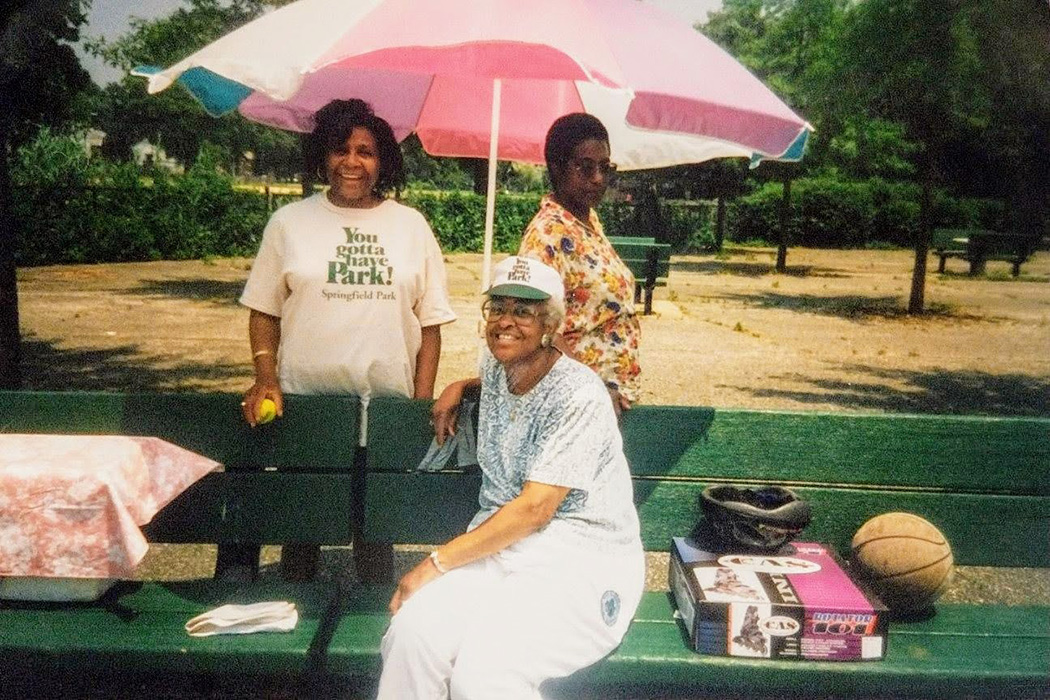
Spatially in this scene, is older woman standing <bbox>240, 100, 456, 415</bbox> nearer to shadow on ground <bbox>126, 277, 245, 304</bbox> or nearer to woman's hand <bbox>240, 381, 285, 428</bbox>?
woman's hand <bbox>240, 381, 285, 428</bbox>

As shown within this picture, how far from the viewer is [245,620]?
317cm

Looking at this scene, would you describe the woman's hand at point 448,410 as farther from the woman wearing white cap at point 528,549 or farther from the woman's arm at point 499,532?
the woman's arm at point 499,532

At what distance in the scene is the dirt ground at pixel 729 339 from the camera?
9266 mm

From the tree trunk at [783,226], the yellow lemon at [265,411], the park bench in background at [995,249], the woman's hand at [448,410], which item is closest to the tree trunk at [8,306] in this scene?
the yellow lemon at [265,411]

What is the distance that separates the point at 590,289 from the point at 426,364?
2.30 ft

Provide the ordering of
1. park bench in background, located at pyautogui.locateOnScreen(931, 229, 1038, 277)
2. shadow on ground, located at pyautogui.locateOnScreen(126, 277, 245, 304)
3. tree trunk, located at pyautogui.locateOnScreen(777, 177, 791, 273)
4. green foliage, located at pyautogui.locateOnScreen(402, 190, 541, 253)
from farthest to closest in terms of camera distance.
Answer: green foliage, located at pyautogui.locateOnScreen(402, 190, 541, 253) → tree trunk, located at pyautogui.locateOnScreen(777, 177, 791, 273) → park bench in background, located at pyautogui.locateOnScreen(931, 229, 1038, 277) → shadow on ground, located at pyautogui.locateOnScreen(126, 277, 245, 304)

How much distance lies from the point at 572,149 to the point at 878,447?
1554 millimetres

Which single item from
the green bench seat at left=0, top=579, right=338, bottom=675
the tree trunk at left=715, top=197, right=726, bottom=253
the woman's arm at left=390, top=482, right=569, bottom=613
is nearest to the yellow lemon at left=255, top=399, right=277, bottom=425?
the green bench seat at left=0, top=579, right=338, bottom=675

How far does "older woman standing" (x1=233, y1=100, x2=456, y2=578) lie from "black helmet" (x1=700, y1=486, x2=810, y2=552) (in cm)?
118

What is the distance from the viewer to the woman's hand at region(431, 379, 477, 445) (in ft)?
11.4

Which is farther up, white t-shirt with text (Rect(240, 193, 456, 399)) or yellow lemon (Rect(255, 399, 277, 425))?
white t-shirt with text (Rect(240, 193, 456, 399))

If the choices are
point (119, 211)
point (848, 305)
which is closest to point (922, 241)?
point (848, 305)

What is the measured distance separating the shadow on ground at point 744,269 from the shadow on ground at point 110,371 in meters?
14.8

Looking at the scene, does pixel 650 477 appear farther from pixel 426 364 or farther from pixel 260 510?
pixel 260 510
